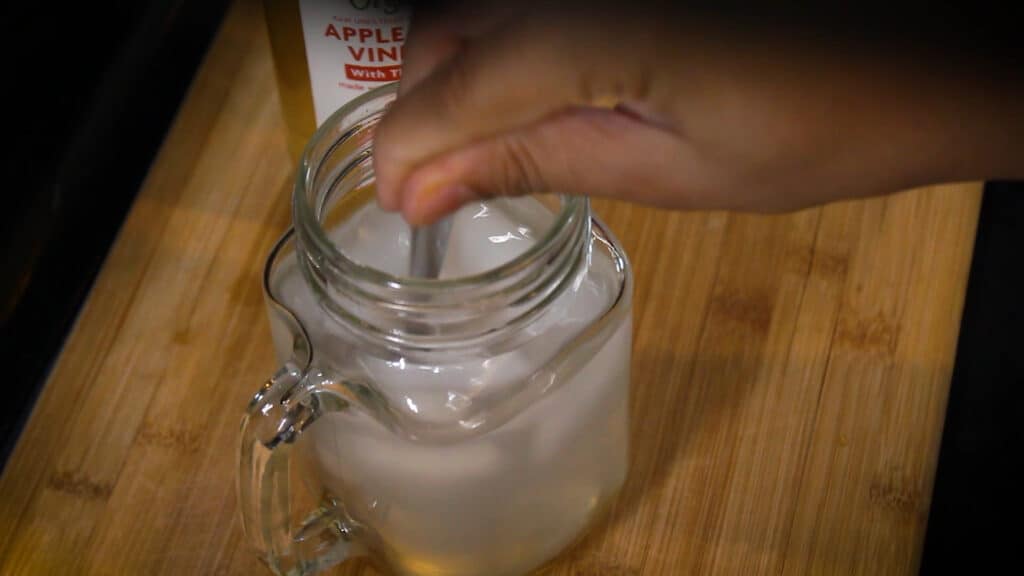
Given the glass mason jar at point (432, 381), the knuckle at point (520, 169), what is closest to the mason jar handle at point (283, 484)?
the glass mason jar at point (432, 381)

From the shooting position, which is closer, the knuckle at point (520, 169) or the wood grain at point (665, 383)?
the knuckle at point (520, 169)

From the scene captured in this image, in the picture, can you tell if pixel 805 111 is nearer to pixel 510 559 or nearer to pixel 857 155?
pixel 857 155

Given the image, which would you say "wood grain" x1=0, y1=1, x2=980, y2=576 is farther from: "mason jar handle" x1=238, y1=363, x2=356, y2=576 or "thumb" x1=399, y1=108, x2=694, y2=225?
"thumb" x1=399, y1=108, x2=694, y2=225

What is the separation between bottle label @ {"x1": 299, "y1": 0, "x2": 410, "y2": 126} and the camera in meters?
0.59

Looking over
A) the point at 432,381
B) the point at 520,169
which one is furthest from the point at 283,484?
the point at 520,169

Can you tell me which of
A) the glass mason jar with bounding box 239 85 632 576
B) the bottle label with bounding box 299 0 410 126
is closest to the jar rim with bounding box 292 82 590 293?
the glass mason jar with bounding box 239 85 632 576

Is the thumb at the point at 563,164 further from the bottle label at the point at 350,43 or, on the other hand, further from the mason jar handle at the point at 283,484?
the bottle label at the point at 350,43

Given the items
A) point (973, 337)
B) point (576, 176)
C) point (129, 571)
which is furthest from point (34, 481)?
point (973, 337)

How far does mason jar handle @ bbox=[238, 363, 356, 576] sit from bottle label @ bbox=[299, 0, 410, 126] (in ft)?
0.67

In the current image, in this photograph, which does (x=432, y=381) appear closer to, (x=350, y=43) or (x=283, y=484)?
(x=283, y=484)

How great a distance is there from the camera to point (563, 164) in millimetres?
399

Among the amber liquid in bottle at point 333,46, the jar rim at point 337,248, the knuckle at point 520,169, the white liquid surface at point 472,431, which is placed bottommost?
the white liquid surface at point 472,431

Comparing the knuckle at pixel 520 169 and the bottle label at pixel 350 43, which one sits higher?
the knuckle at pixel 520 169

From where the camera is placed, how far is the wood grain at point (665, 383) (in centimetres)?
58
